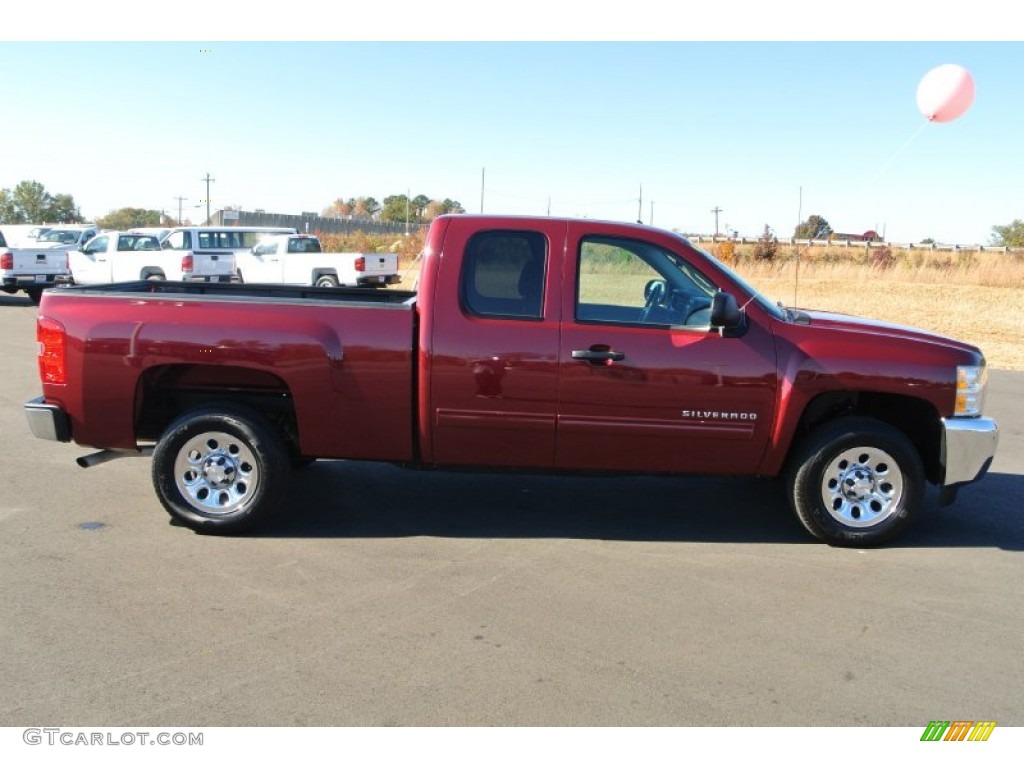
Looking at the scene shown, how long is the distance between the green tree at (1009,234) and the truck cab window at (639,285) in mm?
71607

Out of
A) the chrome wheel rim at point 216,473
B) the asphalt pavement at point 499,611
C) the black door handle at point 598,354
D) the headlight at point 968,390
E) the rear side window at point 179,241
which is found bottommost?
the asphalt pavement at point 499,611

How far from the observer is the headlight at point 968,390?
562 centimetres

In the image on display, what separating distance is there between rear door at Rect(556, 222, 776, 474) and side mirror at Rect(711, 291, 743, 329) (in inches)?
5.8

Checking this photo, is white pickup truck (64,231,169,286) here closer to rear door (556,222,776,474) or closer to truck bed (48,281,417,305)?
truck bed (48,281,417,305)

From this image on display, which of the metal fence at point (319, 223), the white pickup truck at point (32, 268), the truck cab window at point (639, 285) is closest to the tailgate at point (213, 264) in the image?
the white pickup truck at point (32, 268)

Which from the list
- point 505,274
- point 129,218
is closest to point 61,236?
point 505,274

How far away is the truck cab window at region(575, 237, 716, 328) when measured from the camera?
18.5ft

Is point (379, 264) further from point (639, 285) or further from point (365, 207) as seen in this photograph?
point (365, 207)

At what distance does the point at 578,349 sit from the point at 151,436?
2873mm

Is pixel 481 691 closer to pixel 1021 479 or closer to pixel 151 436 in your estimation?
pixel 151 436

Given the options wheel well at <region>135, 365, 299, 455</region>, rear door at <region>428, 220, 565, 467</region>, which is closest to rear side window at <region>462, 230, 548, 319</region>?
rear door at <region>428, 220, 565, 467</region>

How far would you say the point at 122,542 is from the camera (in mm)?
5547

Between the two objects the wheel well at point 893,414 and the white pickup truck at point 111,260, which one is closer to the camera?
the wheel well at point 893,414

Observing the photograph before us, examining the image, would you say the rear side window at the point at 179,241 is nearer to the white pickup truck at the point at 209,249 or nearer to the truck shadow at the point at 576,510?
the white pickup truck at the point at 209,249
